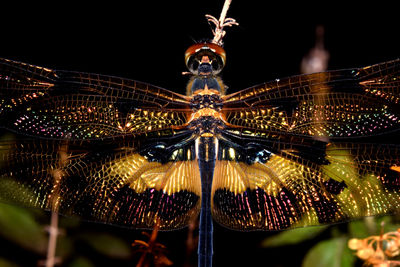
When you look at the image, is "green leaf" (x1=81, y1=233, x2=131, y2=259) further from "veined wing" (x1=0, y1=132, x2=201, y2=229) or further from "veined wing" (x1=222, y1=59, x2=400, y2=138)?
"veined wing" (x1=222, y1=59, x2=400, y2=138)

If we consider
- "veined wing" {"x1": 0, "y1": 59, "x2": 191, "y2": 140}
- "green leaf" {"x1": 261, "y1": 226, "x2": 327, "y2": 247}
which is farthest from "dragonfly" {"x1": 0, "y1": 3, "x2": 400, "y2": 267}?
"green leaf" {"x1": 261, "y1": 226, "x2": 327, "y2": 247}

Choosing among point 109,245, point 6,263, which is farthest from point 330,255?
point 6,263

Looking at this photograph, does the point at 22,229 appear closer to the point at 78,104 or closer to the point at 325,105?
the point at 78,104

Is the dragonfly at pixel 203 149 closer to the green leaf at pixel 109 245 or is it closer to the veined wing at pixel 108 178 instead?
the veined wing at pixel 108 178

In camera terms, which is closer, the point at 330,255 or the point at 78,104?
the point at 78,104

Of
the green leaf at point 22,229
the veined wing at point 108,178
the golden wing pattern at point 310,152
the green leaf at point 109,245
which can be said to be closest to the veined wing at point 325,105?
the golden wing pattern at point 310,152

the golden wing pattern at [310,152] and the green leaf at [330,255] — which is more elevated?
the golden wing pattern at [310,152]
